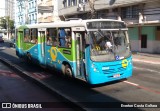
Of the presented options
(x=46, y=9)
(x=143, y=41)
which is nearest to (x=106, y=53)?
(x=143, y=41)

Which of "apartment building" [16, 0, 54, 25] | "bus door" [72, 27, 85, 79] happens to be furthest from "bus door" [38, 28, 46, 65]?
"apartment building" [16, 0, 54, 25]

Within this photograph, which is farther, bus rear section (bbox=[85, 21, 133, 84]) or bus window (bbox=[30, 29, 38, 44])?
bus window (bbox=[30, 29, 38, 44])

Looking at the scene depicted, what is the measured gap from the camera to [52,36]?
46.6 feet

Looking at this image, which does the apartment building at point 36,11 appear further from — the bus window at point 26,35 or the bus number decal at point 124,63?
the bus number decal at point 124,63

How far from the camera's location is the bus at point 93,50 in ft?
35.4

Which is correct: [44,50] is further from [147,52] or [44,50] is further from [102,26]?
[147,52]

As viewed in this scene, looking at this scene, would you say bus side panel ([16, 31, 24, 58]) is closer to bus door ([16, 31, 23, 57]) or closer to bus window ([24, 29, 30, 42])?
bus door ([16, 31, 23, 57])

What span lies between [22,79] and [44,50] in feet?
7.62

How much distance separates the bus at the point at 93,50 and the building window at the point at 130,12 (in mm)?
19984

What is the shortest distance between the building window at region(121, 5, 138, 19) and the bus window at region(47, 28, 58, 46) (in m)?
19.2

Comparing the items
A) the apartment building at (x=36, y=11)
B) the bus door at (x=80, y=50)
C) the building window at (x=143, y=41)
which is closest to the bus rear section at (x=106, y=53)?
the bus door at (x=80, y=50)

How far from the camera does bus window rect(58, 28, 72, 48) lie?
1239cm

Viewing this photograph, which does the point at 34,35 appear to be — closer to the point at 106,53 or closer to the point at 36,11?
the point at 106,53

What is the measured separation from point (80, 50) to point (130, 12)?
22.8 metres
